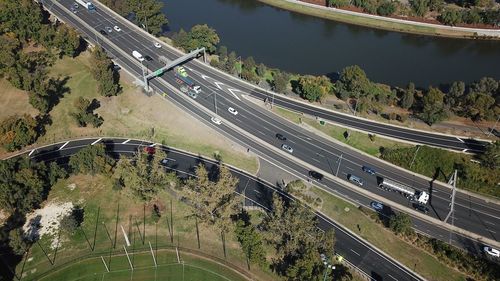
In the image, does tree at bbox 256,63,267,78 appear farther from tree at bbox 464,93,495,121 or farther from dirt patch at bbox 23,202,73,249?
dirt patch at bbox 23,202,73,249

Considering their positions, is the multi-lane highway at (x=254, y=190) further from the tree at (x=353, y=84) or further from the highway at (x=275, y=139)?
the tree at (x=353, y=84)

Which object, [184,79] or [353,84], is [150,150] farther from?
[353,84]

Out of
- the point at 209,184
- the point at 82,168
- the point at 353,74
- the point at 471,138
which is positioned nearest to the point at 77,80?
the point at 82,168

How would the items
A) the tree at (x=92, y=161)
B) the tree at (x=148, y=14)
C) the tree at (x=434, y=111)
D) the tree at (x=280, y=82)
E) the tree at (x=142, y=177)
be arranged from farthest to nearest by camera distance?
the tree at (x=148, y=14)
the tree at (x=280, y=82)
the tree at (x=434, y=111)
the tree at (x=92, y=161)
the tree at (x=142, y=177)

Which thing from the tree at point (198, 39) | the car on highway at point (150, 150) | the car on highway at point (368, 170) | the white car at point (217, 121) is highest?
the tree at point (198, 39)

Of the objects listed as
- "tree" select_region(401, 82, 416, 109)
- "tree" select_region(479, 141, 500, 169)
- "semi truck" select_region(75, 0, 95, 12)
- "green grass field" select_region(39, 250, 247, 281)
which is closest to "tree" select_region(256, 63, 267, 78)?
"tree" select_region(401, 82, 416, 109)

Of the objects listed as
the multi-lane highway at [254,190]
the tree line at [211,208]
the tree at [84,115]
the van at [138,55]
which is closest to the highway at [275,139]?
the van at [138,55]

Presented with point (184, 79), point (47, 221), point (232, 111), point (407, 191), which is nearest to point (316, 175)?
point (407, 191)
